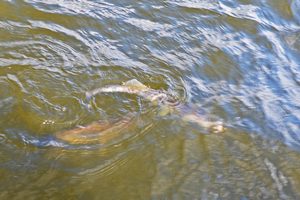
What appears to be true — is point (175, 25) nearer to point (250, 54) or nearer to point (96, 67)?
point (250, 54)

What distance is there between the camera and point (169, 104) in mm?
3480

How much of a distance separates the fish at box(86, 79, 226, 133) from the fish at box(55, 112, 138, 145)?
372 millimetres

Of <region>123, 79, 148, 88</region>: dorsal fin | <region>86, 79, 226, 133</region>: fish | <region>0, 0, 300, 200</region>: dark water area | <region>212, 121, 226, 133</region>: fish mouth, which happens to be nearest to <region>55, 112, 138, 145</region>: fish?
<region>0, 0, 300, 200</region>: dark water area

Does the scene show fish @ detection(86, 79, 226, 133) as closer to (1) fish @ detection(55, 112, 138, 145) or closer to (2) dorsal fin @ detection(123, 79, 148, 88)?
(2) dorsal fin @ detection(123, 79, 148, 88)

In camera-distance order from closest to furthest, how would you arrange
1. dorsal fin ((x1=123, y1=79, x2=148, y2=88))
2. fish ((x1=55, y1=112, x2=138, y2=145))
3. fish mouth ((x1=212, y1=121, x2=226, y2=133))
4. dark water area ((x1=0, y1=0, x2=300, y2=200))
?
dark water area ((x1=0, y1=0, x2=300, y2=200))
fish ((x1=55, y1=112, x2=138, y2=145))
fish mouth ((x1=212, y1=121, x2=226, y2=133))
dorsal fin ((x1=123, y1=79, x2=148, y2=88))

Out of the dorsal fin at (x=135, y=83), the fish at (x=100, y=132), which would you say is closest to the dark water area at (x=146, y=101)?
the fish at (x=100, y=132)

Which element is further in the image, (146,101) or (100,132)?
(146,101)

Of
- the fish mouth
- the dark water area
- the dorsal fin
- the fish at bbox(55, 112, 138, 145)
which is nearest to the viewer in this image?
the dark water area

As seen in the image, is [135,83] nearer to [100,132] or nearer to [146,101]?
[146,101]

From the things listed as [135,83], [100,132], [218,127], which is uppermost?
[135,83]

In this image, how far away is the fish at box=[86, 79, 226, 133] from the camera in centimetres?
330

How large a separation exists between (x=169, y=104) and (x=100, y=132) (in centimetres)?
100

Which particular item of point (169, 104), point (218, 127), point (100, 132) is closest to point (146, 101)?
point (169, 104)

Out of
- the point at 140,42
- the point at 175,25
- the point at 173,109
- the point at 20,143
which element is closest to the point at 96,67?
the point at 140,42
